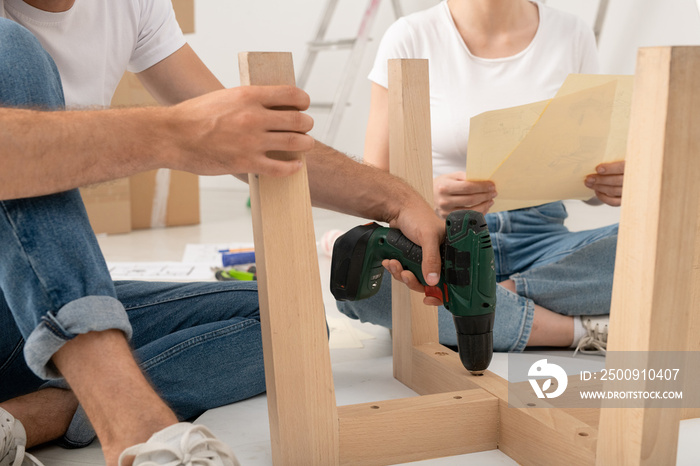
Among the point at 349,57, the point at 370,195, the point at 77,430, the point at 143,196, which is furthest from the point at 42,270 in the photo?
the point at 349,57

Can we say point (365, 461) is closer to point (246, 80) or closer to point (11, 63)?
point (246, 80)

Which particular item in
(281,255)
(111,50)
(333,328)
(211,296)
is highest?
(111,50)

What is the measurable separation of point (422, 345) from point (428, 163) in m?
0.27

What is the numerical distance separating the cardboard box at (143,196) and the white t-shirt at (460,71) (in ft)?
4.72

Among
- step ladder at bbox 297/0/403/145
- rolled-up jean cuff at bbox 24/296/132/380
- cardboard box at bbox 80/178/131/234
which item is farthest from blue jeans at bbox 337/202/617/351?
step ladder at bbox 297/0/403/145

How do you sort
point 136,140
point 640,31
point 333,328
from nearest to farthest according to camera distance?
point 136,140
point 333,328
point 640,31

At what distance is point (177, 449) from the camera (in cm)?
58

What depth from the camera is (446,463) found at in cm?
78

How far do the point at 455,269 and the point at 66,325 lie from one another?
0.43 meters

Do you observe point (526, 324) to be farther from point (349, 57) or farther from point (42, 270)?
point (349, 57)

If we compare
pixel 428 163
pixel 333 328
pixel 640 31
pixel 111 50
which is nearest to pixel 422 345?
pixel 428 163

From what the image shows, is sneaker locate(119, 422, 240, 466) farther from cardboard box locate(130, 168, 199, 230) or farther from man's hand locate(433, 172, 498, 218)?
cardboard box locate(130, 168, 199, 230)

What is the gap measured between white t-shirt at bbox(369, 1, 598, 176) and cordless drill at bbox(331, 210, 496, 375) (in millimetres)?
430

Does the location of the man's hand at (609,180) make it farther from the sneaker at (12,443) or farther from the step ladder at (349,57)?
the step ladder at (349,57)
